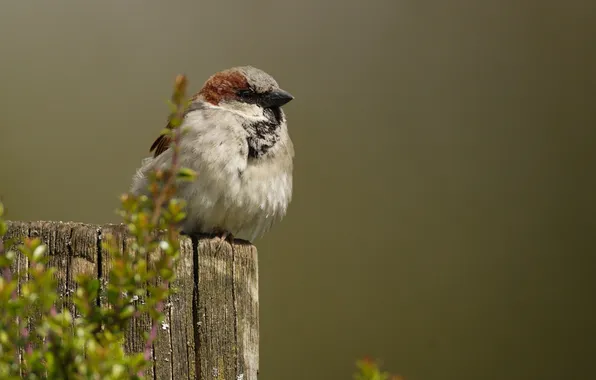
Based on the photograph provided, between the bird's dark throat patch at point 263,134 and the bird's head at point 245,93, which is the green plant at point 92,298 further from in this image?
the bird's head at point 245,93

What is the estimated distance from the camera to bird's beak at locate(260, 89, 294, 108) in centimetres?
362

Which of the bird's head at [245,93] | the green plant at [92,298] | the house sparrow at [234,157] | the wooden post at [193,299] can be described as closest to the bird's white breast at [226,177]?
the house sparrow at [234,157]

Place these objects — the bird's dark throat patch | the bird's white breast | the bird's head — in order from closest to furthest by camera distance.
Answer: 1. the bird's white breast
2. the bird's dark throat patch
3. the bird's head

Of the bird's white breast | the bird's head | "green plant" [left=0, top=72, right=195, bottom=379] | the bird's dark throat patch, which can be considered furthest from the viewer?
the bird's head

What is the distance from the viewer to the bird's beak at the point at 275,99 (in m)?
3.62

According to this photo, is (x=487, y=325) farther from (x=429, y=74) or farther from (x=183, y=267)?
(x=183, y=267)

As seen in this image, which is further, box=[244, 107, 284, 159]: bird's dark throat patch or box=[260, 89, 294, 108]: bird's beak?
box=[260, 89, 294, 108]: bird's beak

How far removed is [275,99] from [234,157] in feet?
1.56

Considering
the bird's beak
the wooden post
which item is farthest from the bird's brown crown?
the wooden post

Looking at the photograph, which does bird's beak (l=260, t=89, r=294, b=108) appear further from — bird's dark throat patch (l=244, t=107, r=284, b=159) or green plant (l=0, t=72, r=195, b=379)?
green plant (l=0, t=72, r=195, b=379)

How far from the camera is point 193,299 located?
197cm

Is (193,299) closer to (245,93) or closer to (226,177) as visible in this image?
(226,177)

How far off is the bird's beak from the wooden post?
5.11 feet

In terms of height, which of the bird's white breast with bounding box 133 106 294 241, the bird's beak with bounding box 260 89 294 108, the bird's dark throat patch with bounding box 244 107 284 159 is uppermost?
the bird's beak with bounding box 260 89 294 108
